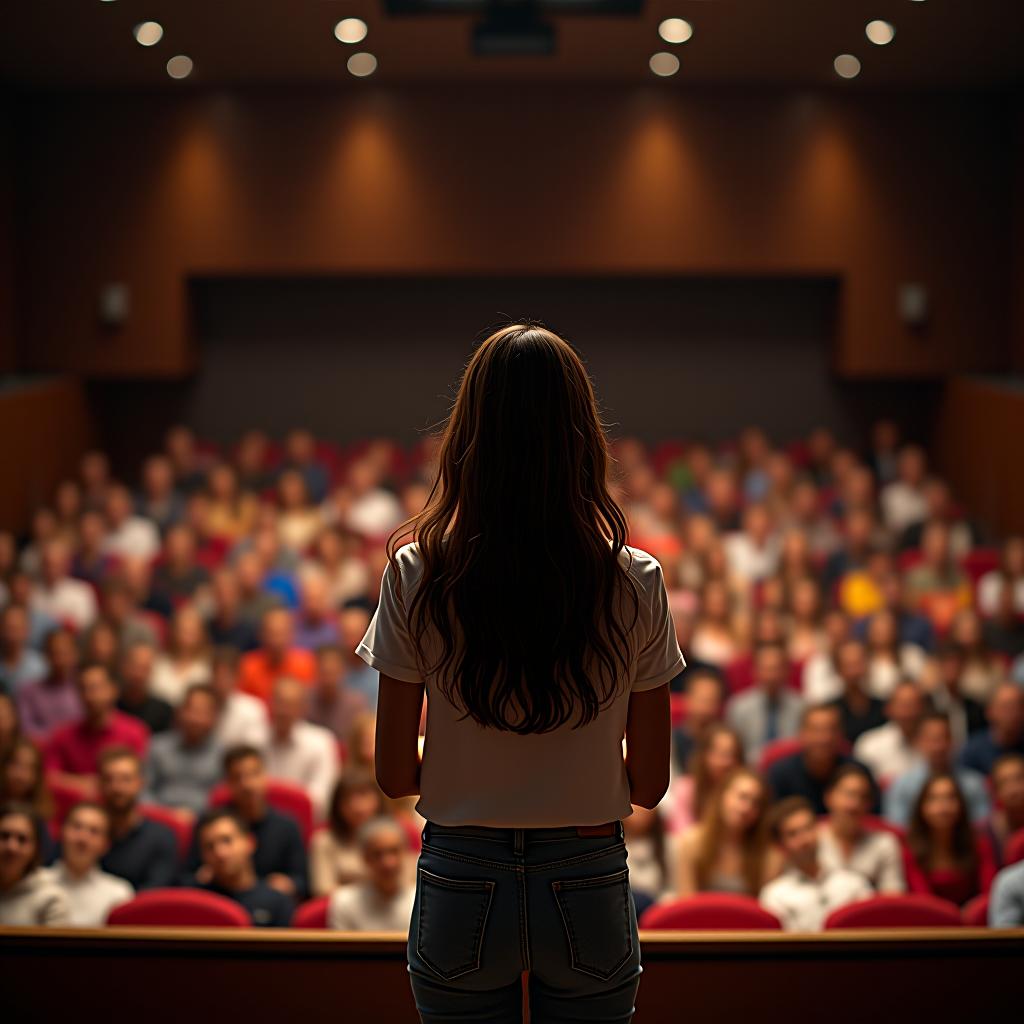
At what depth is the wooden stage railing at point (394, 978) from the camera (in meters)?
2.44

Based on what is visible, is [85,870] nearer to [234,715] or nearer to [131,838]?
[131,838]

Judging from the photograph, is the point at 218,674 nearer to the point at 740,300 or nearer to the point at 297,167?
the point at 297,167

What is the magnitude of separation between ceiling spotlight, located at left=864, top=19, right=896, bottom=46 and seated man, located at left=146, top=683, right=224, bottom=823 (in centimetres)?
531

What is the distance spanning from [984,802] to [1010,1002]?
83.6 inches

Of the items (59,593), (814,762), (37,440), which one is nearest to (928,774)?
(814,762)

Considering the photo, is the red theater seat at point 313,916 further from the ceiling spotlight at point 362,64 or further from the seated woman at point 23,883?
the ceiling spotlight at point 362,64

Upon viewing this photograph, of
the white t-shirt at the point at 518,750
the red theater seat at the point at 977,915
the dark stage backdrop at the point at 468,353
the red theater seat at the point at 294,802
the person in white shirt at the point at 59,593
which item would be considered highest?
the dark stage backdrop at the point at 468,353

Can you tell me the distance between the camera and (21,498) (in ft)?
27.5

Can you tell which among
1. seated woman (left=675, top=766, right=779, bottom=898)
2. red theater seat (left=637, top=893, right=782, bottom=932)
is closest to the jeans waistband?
red theater seat (left=637, top=893, right=782, bottom=932)

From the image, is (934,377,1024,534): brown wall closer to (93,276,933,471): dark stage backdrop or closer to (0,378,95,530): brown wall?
(93,276,933,471): dark stage backdrop

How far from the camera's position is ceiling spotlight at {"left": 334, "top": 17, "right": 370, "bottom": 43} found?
24.7 ft

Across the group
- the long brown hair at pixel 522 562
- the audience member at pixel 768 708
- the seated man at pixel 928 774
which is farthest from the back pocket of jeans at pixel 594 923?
the audience member at pixel 768 708

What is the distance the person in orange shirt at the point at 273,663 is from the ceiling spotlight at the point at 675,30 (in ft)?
13.5

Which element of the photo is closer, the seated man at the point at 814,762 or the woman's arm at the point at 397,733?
the woman's arm at the point at 397,733
